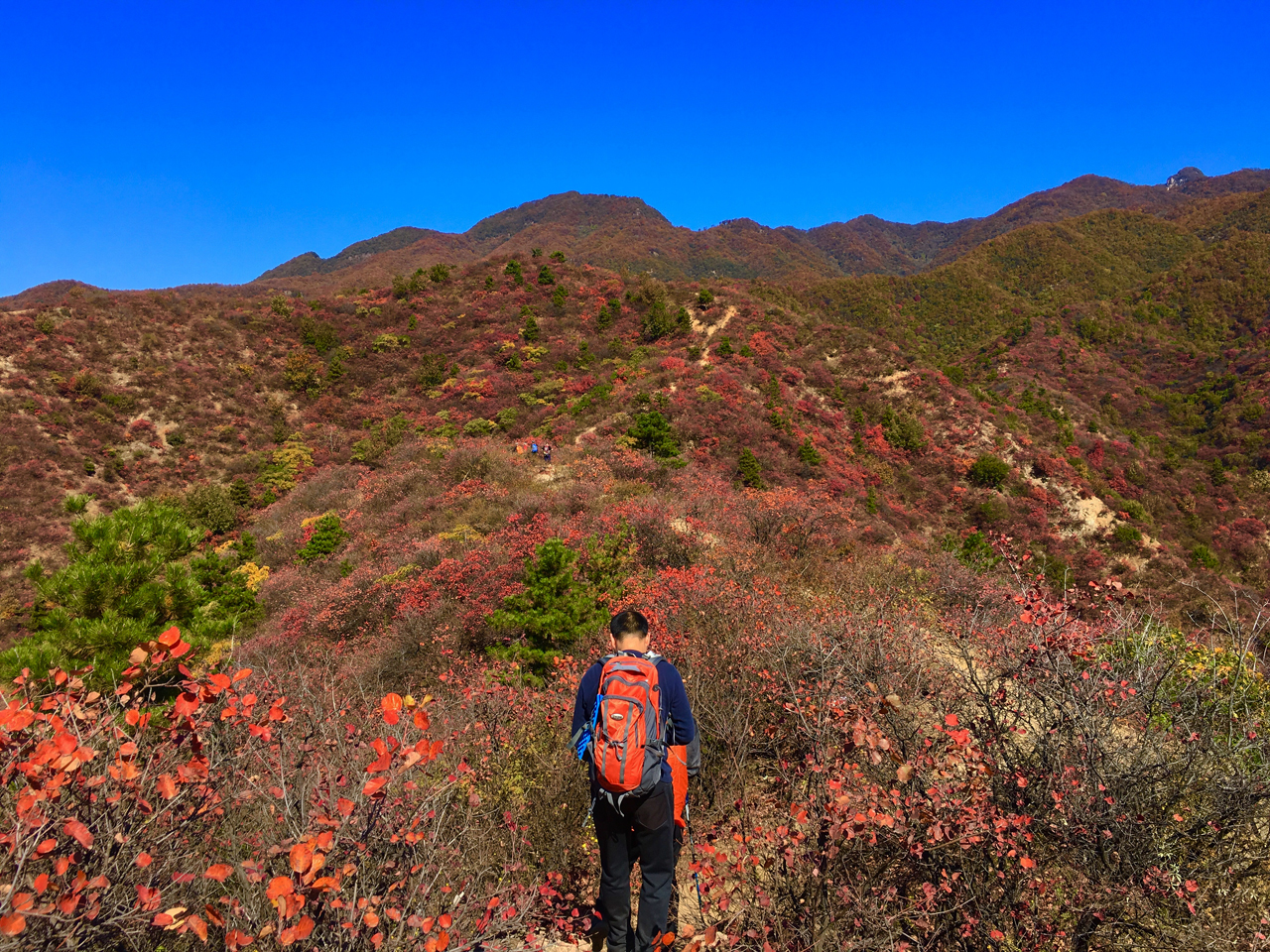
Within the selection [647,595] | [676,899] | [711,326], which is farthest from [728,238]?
[676,899]

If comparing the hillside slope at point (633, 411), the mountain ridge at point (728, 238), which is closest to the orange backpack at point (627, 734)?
the hillside slope at point (633, 411)

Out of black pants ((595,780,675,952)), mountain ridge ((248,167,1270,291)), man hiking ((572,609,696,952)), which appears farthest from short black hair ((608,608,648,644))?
mountain ridge ((248,167,1270,291))

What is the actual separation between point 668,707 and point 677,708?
52 mm

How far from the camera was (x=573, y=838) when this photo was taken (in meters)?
3.79

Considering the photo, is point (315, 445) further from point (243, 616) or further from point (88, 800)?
point (88, 800)

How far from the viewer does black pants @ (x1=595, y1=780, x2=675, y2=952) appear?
113 inches

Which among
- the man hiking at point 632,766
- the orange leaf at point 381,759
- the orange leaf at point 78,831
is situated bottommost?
the man hiking at point 632,766

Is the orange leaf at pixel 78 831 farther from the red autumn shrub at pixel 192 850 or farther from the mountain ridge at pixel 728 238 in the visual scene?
the mountain ridge at pixel 728 238

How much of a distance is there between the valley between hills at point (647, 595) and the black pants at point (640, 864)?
31 centimetres

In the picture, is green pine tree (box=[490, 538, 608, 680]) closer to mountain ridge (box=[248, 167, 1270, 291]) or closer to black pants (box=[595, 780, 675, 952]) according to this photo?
black pants (box=[595, 780, 675, 952])

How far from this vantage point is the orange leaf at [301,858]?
1.63 m

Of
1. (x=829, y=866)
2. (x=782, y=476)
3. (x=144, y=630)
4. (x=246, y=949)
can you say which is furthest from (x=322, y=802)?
(x=782, y=476)

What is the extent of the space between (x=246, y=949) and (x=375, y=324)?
33.3 m

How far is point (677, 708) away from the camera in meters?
2.97
